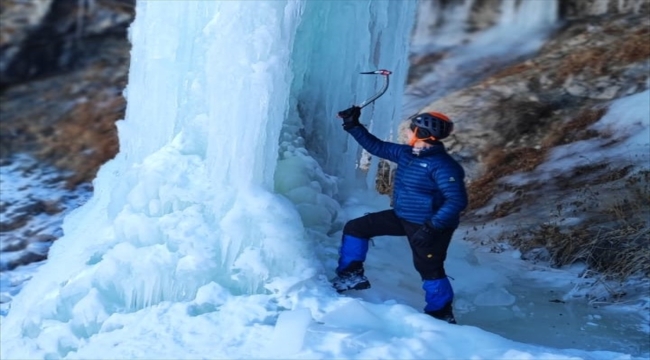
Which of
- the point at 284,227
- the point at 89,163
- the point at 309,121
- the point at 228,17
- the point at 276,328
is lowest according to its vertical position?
the point at 89,163

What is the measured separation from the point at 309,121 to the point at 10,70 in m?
9.62

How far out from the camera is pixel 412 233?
4480mm

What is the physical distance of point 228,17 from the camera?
4.78 m

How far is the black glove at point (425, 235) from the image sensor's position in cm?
429

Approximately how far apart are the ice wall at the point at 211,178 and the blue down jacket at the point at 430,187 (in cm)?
70

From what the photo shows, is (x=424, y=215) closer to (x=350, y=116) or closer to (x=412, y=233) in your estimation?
(x=412, y=233)

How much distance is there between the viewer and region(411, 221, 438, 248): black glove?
4289mm

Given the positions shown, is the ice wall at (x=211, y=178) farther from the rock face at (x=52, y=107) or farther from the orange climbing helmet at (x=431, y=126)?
the rock face at (x=52, y=107)

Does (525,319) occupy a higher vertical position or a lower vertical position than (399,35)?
lower

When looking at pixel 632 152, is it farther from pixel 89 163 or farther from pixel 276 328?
pixel 89 163

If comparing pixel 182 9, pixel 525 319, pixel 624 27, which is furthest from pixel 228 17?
pixel 624 27

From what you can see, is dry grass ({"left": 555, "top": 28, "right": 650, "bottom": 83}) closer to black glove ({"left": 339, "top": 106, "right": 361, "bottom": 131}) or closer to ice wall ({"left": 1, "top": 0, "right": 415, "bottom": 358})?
ice wall ({"left": 1, "top": 0, "right": 415, "bottom": 358})

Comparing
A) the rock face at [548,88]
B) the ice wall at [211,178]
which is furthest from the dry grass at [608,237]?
the rock face at [548,88]

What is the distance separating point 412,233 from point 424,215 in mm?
129
